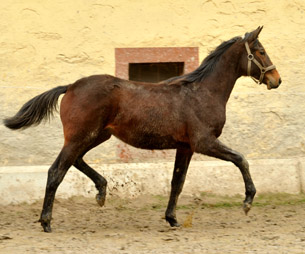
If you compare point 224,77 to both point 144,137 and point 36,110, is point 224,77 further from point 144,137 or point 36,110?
point 36,110

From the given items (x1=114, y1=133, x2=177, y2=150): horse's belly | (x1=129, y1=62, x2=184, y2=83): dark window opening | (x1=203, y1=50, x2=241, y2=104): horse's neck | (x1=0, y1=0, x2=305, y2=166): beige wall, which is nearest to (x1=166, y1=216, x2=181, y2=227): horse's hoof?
(x1=114, y1=133, x2=177, y2=150): horse's belly

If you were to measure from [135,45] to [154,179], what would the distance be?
1828mm

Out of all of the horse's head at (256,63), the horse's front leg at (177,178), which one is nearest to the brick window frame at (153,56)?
the horse's head at (256,63)

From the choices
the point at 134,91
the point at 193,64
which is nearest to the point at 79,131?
the point at 134,91

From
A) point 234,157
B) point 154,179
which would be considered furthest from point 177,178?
point 154,179

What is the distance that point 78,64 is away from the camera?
326 inches

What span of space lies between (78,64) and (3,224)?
252cm

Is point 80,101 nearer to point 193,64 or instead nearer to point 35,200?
point 35,200

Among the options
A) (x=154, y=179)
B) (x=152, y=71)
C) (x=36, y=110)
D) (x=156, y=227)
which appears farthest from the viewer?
(x=152, y=71)

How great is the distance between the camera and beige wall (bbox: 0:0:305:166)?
813 centimetres

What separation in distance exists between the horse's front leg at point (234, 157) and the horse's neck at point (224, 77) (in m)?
0.55

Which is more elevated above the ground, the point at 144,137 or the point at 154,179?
the point at 144,137

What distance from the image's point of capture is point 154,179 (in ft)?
26.7

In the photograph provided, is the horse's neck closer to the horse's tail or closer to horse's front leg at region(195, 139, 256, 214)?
horse's front leg at region(195, 139, 256, 214)
